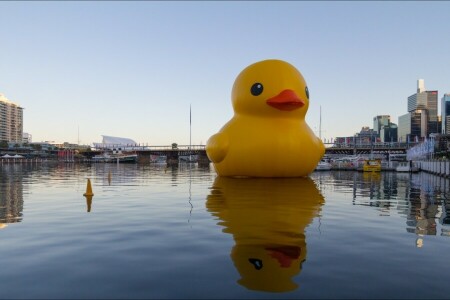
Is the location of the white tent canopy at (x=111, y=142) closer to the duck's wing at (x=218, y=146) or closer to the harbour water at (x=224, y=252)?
the duck's wing at (x=218, y=146)

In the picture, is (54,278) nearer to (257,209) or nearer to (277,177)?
(257,209)

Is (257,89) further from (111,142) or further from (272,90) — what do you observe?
(111,142)

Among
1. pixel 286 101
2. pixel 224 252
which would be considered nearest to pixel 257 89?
pixel 286 101

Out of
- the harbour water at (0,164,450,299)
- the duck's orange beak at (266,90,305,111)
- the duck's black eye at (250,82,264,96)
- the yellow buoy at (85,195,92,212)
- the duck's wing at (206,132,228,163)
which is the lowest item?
the yellow buoy at (85,195,92,212)

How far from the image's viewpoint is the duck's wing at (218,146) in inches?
912

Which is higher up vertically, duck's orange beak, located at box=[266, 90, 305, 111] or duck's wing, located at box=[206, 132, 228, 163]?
duck's orange beak, located at box=[266, 90, 305, 111]

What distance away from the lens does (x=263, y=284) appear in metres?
5.07

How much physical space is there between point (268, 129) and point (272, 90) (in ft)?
7.39

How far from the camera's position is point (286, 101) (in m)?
21.3

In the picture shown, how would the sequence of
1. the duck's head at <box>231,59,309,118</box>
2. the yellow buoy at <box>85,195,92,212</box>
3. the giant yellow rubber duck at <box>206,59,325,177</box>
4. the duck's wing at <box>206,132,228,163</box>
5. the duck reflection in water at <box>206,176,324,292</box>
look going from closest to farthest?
the duck reflection in water at <box>206,176,324,292</box>
the yellow buoy at <box>85,195,92,212</box>
the duck's head at <box>231,59,309,118</box>
the giant yellow rubber duck at <box>206,59,325,177</box>
the duck's wing at <box>206,132,228,163</box>

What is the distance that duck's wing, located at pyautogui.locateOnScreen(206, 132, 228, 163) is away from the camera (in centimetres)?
2316

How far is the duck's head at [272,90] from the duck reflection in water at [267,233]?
25.3 feet

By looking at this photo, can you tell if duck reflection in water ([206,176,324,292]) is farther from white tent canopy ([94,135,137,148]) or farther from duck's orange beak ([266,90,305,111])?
white tent canopy ([94,135,137,148])

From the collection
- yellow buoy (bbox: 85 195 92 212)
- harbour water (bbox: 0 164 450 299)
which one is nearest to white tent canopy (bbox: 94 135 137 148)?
yellow buoy (bbox: 85 195 92 212)
